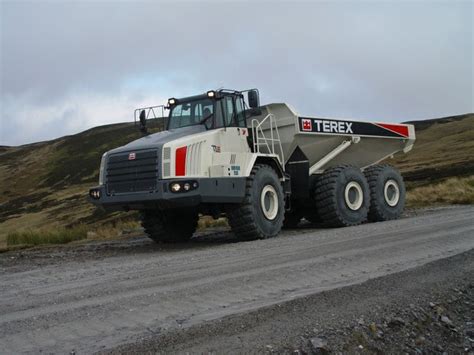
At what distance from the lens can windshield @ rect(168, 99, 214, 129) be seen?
1262 cm

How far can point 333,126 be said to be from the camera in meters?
15.0

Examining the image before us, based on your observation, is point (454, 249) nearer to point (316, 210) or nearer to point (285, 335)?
point (285, 335)

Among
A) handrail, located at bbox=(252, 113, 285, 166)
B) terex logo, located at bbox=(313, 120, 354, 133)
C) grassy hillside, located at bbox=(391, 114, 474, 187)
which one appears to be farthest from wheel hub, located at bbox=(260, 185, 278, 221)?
grassy hillside, located at bbox=(391, 114, 474, 187)

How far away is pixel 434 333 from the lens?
5641 mm

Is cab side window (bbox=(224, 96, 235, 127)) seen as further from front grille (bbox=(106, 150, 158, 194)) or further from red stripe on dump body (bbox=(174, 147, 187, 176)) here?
front grille (bbox=(106, 150, 158, 194))

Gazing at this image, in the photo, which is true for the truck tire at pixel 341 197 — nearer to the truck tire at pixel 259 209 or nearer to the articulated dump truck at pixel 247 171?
the articulated dump truck at pixel 247 171

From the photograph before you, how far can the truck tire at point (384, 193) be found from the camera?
1570 cm

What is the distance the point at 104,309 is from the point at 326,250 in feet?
14.9

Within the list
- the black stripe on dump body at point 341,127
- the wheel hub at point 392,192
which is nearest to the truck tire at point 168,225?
the black stripe on dump body at point 341,127

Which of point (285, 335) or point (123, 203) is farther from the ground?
point (123, 203)

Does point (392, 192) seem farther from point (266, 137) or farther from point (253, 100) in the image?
point (253, 100)

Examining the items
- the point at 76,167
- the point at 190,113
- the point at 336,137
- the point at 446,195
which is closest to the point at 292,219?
the point at 336,137

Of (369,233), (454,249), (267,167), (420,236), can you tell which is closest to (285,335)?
(454,249)

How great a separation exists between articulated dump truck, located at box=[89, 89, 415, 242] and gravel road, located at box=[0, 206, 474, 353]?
1.14 metres
